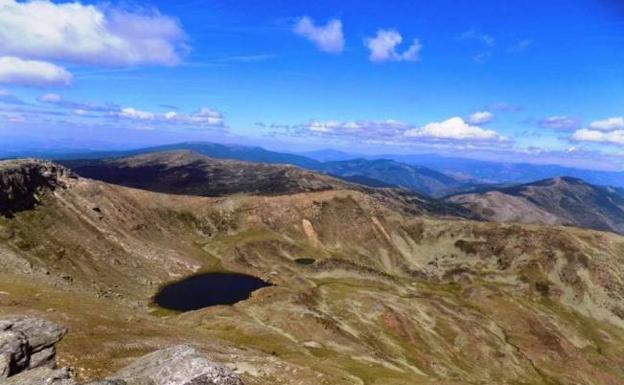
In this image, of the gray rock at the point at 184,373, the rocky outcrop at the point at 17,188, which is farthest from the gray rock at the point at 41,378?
the rocky outcrop at the point at 17,188

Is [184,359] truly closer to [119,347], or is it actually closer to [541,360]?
[119,347]

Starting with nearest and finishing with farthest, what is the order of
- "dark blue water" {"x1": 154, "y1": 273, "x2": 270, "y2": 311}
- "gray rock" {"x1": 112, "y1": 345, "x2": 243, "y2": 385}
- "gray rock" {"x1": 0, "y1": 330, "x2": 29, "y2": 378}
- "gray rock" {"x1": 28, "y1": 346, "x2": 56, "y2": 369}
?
"gray rock" {"x1": 112, "y1": 345, "x2": 243, "y2": 385}
"gray rock" {"x1": 0, "y1": 330, "x2": 29, "y2": 378}
"gray rock" {"x1": 28, "y1": 346, "x2": 56, "y2": 369}
"dark blue water" {"x1": 154, "y1": 273, "x2": 270, "y2": 311}

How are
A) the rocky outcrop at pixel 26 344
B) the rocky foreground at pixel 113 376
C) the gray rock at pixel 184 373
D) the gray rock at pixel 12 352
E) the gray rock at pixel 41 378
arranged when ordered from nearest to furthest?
1. the gray rock at pixel 41 378
2. the rocky foreground at pixel 113 376
3. the gray rock at pixel 184 373
4. the gray rock at pixel 12 352
5. the rocky outcrop at pixel 26 344

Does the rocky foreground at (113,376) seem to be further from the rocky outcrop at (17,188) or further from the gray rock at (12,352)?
the rocky outcrop at (17,188)

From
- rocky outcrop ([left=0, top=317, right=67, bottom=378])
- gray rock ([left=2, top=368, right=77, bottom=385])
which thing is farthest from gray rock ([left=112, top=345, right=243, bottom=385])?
rocky outcrop ([left=0, top=317, right=67, bottom=378])

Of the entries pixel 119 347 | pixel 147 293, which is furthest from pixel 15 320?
pixel 147 293

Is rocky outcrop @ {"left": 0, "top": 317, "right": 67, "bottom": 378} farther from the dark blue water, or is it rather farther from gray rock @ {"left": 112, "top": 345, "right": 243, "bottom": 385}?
the dark blue water

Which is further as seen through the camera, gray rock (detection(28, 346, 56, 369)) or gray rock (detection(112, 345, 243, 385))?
gray rock (detection(28, 346, 56, 369))
